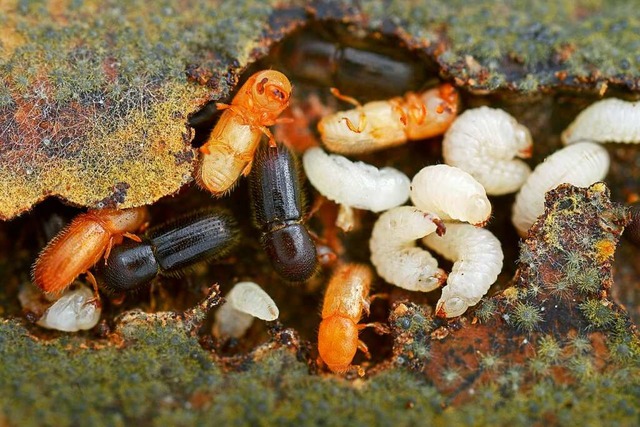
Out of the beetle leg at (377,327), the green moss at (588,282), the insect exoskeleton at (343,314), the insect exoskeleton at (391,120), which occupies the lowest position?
the beetle leg at (377,327)

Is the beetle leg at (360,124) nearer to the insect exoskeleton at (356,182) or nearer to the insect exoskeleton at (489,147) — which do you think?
the insect exoskeleton at (356,182)

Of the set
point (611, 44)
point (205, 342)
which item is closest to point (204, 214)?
point (205, 342)

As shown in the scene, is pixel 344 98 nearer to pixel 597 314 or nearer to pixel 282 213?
pixel 282 213

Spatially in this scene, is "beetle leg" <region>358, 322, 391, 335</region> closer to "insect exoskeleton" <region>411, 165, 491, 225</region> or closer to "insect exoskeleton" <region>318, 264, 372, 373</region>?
"insect exoskeleton" <region>318, 264, 372, 373</region>

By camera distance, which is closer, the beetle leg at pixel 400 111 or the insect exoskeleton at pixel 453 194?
the insect exoskeleton at pixel 453 194

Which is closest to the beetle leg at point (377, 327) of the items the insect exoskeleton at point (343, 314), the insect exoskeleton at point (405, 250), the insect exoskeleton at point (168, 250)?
the insect exoskeleton at point (343, 314)

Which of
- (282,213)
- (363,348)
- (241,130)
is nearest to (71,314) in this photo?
(282,213)

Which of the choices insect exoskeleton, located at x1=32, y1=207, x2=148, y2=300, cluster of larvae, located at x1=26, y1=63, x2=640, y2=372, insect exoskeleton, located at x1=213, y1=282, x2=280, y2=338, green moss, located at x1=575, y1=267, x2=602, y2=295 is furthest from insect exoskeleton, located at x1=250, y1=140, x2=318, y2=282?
green moss, located at x1=575, y1=267, x2=602, y2=295
